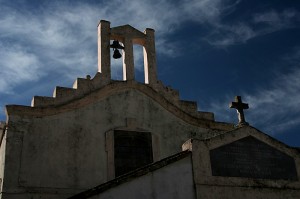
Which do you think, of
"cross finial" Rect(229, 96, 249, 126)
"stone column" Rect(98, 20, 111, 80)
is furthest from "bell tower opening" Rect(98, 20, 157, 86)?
"cross finial" Rect(229, 96, 249, 126)

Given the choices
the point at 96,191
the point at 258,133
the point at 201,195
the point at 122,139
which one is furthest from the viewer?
the point at 122,139

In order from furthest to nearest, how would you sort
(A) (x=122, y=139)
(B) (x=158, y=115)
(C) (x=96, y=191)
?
(B) (x=158, y=115) → (A) (x=122, y=139) → (C) (x=96, y=191)

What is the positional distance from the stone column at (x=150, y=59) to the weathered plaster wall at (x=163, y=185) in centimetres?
624

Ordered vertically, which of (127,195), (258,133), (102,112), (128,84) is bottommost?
(127,195)

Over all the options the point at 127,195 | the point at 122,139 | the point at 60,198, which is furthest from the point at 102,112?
the point at 127,195

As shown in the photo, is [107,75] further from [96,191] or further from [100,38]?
[96,191]

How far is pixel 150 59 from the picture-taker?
59.6ft

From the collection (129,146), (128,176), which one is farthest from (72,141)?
(128,176)

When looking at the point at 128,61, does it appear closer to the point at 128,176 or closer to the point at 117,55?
the point at 117,55

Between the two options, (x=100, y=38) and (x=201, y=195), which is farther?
(x=100, y=38)

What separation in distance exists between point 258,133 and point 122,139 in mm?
5038

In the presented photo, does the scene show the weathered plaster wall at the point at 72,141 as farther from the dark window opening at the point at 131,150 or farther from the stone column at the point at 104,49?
the stone column at the point at 104,49

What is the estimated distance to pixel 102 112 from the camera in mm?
16172

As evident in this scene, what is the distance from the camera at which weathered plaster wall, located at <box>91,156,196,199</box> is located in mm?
11008
